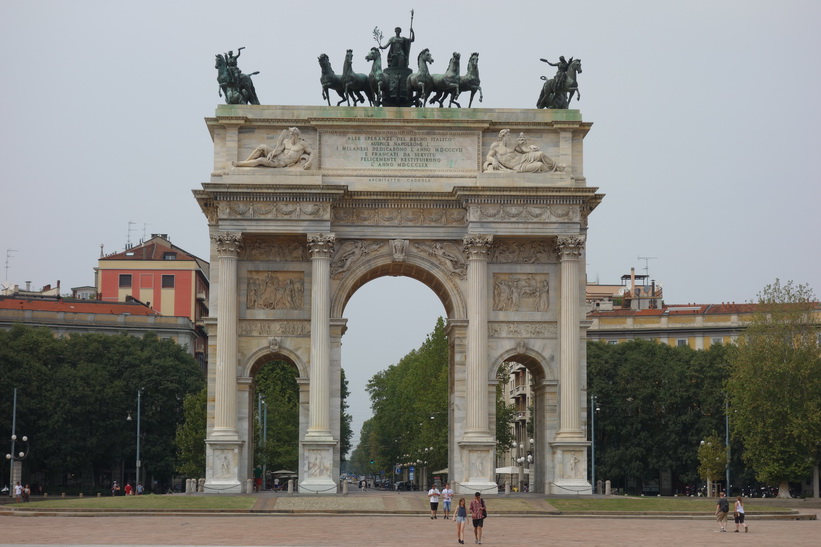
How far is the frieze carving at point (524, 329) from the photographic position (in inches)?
A: 2238

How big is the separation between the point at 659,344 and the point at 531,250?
39.6 metres

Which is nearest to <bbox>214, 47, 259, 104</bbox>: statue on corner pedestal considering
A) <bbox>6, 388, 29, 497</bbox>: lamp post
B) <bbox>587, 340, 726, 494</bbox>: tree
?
<bbox>6, 388, 29, 497</bbox>: lamp post

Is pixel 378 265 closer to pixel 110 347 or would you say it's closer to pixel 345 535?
pixel 345 535

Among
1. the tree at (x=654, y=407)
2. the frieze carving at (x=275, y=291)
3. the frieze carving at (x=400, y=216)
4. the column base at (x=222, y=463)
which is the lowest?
the column base at (x=222, y=463)

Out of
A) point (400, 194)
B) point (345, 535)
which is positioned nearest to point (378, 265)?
point (400, 194)

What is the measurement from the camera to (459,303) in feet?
186

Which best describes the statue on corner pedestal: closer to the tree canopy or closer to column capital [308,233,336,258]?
column capital [308,233,336,258]

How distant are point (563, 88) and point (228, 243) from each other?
1529 cm

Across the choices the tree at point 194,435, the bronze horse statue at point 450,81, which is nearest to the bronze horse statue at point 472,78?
the bronze horse statue at point 450,81

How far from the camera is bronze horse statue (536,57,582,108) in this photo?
190ft

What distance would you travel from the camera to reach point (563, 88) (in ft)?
190

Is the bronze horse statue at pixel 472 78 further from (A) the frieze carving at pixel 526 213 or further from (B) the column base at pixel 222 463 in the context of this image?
(B) the column base at pixel 222 463

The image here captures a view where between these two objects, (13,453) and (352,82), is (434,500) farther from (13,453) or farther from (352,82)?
(13,453)

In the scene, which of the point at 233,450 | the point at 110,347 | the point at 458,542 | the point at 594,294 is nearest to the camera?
the point at 458,542
